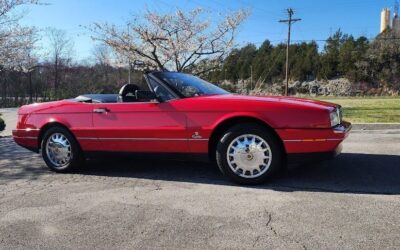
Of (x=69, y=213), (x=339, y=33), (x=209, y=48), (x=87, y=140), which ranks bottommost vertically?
(x=69, y=213)

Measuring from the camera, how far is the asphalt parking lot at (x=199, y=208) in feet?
11.0

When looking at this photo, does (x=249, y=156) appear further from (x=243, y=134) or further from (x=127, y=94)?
(x=127, y=94)

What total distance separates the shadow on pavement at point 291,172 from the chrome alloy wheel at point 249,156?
0.19 metres

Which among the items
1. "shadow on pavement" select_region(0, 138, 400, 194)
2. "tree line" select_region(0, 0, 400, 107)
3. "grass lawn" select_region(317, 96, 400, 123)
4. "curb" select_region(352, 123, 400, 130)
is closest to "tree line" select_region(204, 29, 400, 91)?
"tree line" select_region(0, 0, 400, 107)

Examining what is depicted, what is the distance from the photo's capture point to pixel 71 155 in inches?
233

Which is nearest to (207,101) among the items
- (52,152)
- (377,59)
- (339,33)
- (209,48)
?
(52,152)

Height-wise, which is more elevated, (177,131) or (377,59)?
(377,59)

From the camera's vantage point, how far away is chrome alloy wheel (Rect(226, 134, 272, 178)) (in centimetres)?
482

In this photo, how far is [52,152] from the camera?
6027 millimetres

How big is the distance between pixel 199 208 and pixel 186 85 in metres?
1.87

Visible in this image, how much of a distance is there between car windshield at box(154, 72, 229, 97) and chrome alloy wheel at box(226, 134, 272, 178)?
903 millimetres

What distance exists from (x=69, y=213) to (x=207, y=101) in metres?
1.92

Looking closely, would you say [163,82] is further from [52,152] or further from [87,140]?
[52,152]

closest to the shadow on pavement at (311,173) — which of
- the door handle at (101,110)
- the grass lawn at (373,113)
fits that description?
the door handle at (101,110)
